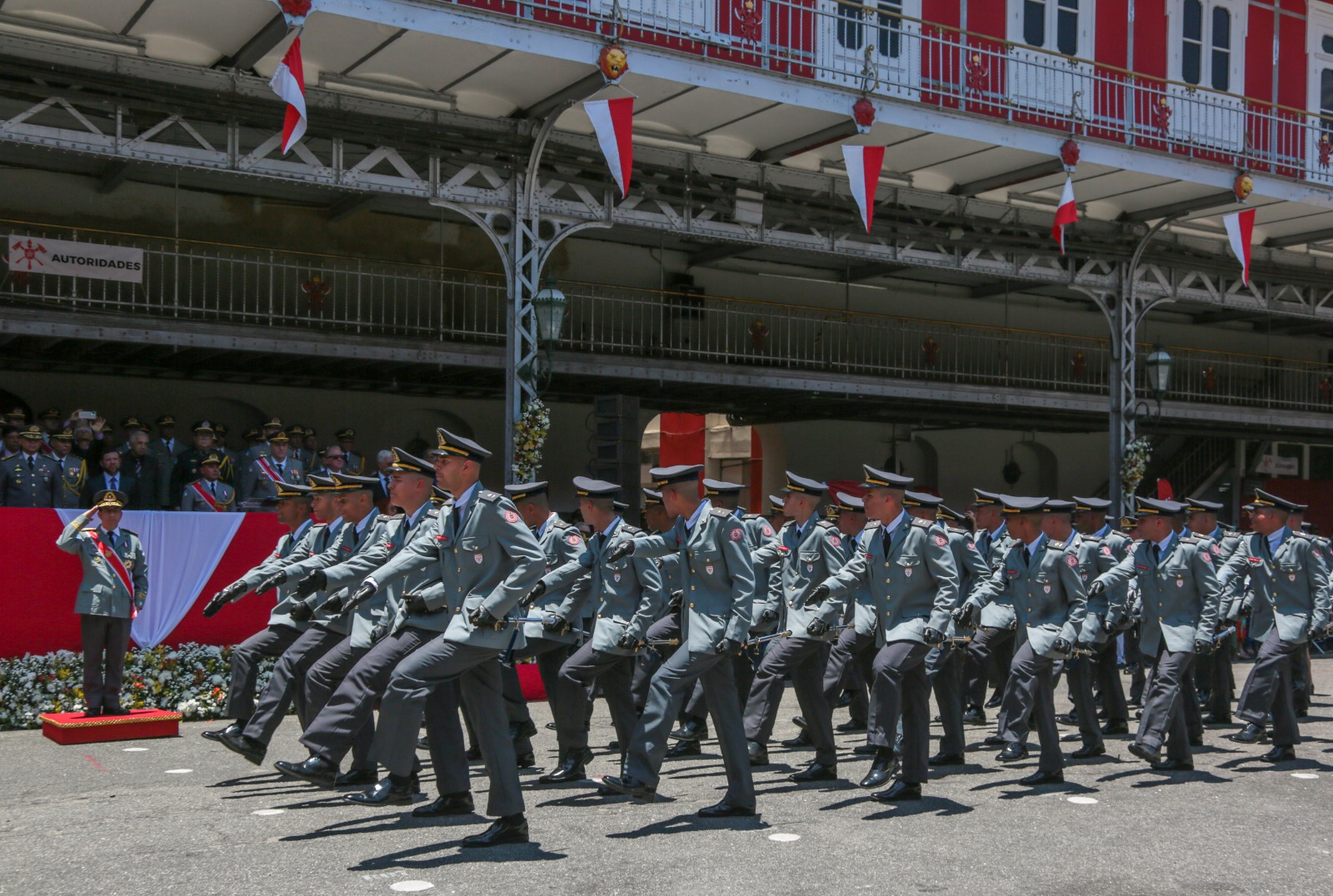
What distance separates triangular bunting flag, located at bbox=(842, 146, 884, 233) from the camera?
55.9 feet

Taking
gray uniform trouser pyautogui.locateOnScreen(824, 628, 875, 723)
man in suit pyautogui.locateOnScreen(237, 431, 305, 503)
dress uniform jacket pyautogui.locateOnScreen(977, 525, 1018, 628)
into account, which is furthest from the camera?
man in suit pyautogui.locateOnScreen(237, 431, 305, 503)

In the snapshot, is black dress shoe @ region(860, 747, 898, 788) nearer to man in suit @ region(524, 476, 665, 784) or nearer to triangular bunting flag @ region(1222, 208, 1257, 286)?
man in suit @ region(524, 476, 665, 784)

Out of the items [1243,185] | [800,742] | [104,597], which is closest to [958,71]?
[1243,185]

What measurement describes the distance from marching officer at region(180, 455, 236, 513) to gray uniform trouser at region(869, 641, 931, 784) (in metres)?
8.91

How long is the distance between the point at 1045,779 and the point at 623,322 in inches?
539

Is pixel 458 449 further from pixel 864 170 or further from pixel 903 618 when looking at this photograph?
pixel 864 170

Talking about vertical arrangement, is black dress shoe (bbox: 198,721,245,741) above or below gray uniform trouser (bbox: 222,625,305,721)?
below

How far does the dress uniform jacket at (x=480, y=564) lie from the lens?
7.09 m

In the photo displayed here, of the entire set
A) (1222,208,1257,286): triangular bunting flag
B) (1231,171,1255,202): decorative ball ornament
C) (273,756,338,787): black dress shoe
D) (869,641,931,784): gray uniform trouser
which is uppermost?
(1231,171,1255,202): decorative ball ornament

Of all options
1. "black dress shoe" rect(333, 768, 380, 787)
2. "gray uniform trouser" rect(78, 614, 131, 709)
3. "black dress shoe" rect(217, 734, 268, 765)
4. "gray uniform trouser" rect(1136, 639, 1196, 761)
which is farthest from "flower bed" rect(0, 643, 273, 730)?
"gray uniform trouser" rect(1136, 639, 1196, 761)

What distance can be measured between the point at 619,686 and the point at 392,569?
7.97 ft

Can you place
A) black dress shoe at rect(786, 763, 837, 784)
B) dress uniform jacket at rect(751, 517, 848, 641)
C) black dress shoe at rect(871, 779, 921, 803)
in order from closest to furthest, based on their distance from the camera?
black dress shoe at rect(871, 779, 921, 803) < black dress shoe at rect(786, 763, 837, 784) < dress uniform jacket at rect(751, 517, 848, 641)

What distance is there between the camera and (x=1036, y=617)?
32.2ft

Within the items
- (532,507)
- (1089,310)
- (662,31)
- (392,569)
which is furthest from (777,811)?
(1089,310)
